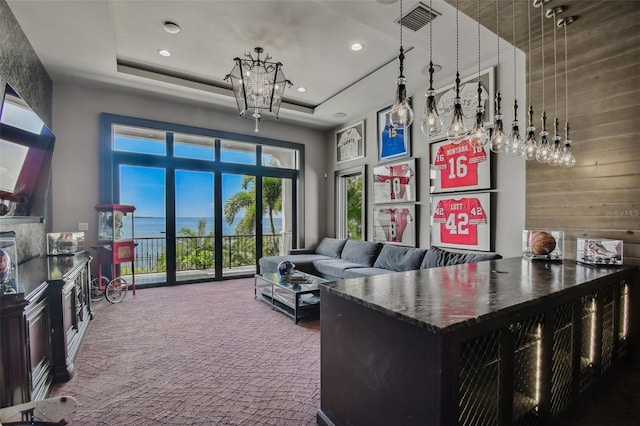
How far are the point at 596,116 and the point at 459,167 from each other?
5.55 feet

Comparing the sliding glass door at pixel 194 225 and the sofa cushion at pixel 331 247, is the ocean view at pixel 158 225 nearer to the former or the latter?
the sliding glass door at pixel 194 225

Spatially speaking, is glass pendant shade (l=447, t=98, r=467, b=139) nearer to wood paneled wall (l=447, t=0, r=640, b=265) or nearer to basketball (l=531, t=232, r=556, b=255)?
wood paneled wall (l=447, t=0, r=640, b=265)

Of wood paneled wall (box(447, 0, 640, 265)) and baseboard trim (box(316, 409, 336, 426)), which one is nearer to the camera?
baseboard trim (box(316, 409, 336, 426))

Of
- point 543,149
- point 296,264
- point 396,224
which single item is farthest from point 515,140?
point 296,264

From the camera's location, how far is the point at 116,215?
4.64 meters

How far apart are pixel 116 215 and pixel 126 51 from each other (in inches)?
91.9

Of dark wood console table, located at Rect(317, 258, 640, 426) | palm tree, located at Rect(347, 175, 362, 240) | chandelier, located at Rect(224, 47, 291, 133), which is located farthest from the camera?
palm tree, located at Rect(347, 175, 362, 240)

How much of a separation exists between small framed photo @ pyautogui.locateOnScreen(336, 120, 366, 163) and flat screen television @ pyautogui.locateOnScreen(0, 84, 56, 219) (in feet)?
15.9

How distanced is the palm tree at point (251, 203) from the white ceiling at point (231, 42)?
1948 mm

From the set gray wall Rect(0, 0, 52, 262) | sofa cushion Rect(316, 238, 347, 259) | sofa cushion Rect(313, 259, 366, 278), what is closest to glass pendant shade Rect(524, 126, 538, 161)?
sofa cushion Rect(313, 259, 366, 278)

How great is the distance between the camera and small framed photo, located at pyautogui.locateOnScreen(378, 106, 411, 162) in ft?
17.2

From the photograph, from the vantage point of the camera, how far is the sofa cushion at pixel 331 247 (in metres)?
6.08

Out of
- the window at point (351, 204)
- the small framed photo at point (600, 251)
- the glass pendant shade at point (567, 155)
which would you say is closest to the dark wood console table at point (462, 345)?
the small framed photo at point (600, 251)

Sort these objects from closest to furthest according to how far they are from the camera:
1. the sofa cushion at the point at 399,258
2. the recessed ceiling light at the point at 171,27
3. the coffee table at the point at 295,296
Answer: the recessed ceiling light at the point at 171,27, the coffee table at the point at 295,296, the sofa cushion at the point at 399,258
